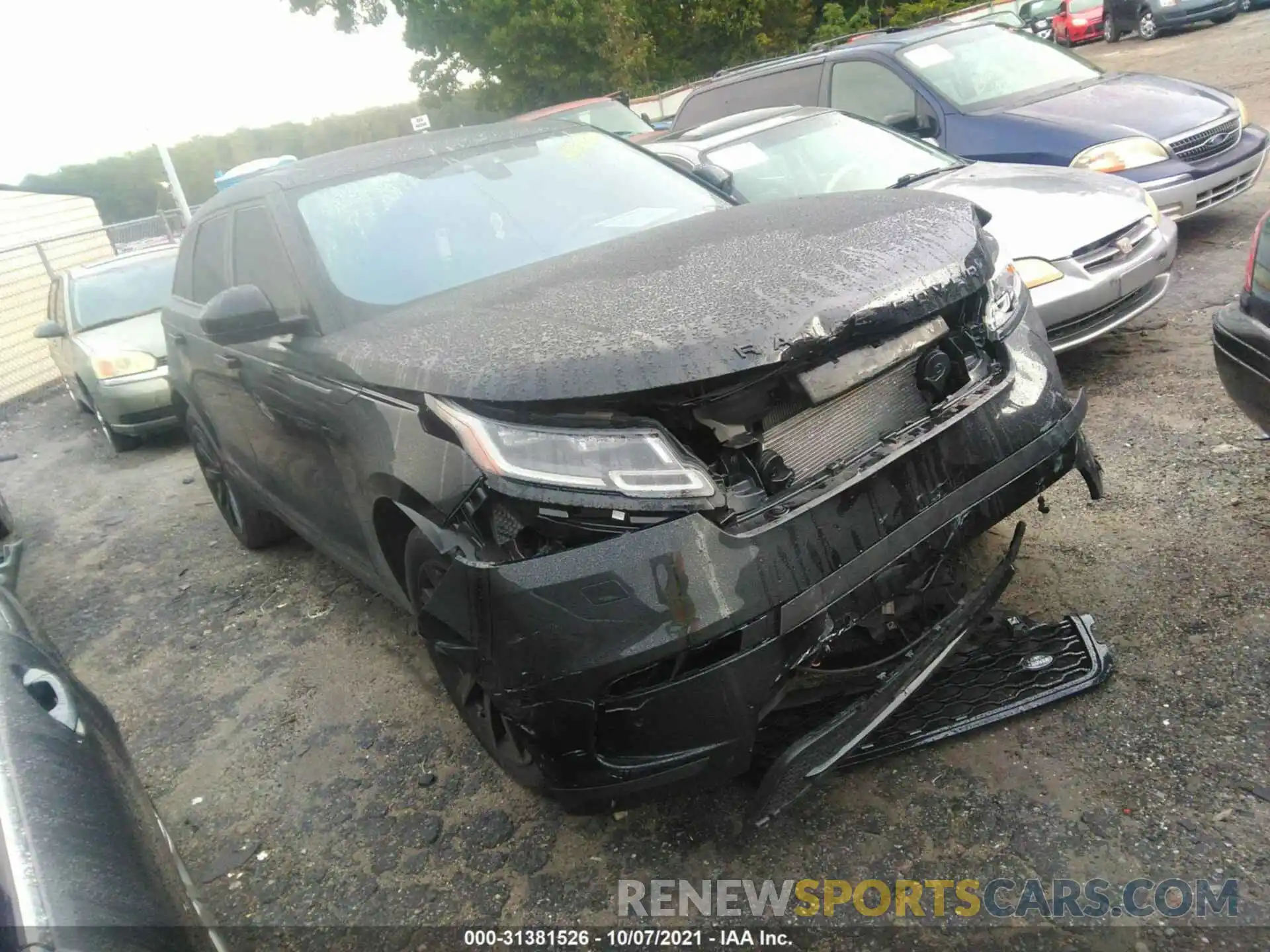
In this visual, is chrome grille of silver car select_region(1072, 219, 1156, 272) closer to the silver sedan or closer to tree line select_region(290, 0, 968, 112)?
the silver sedan

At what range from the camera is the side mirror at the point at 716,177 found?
377 cm

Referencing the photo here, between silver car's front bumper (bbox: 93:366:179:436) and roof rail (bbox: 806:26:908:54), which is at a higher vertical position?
roof rail (bbox: 806:26:908:54)

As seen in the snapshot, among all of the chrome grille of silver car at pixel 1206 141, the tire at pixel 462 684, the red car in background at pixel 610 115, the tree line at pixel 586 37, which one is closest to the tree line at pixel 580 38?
the tree line at pixel 586 37

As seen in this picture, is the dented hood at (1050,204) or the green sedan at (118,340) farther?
the green sedan at (118,340)

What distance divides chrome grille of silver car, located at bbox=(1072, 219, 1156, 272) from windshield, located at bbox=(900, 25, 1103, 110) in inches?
90.0

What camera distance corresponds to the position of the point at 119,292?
8.31 meters

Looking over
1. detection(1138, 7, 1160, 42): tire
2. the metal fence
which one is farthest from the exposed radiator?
detection(1138, 7, 1160, 42): tire

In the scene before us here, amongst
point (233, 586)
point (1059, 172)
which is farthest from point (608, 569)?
point (1059, 172)

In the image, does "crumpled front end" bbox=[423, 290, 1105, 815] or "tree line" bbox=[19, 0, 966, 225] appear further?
"tree line" bbox=[19, 0, 966, 225]

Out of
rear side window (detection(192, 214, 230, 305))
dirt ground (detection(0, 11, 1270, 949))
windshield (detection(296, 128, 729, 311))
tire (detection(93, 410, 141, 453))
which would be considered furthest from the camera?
tire (detection(93, 410, 141, 453))

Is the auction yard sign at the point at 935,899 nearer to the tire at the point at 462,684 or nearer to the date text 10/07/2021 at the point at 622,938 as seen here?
the date text 10/07/2021 at the point at 622,938

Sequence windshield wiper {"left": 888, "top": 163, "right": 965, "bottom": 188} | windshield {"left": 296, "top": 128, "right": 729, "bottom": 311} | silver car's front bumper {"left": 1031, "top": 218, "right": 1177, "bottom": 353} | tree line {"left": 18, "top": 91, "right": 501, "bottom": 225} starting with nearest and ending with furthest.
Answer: windshield {"left": 296, "top": 128, "right": 729, "bottom": 311} → silver car's front bumper {"left": 1031, "top": 218, "right": 1177, "bottom": 353} → windshield wiper {"left": 888, "top": 163, "right": 965, "bottom": 188} → tree line {"left": 18, "top": 91, "right": 501, "bottom": 225}

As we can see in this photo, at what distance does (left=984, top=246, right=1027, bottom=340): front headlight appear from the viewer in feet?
7.96

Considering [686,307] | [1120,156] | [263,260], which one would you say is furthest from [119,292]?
[1120,156]
